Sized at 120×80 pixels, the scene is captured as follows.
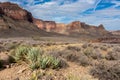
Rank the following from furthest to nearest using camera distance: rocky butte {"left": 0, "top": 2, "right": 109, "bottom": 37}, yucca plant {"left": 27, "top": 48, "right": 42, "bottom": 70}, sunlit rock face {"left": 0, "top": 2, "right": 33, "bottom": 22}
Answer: sunlit rock face {"left": 0, "top": 2, "right": 33, "bottom": 22} → rocky butte {"left": 0, "top": 2, "right": 109, "bottom": 37} → yucca plant {"left": 27, "top": 48, "right": 42, "bottom": 70}

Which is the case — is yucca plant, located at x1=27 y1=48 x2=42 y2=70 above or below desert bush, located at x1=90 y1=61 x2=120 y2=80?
above

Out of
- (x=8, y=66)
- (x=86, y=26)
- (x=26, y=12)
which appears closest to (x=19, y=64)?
(x=8, y=66)

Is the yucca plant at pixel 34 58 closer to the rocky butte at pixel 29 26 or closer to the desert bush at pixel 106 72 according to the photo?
the desert bush at pixel 106 72

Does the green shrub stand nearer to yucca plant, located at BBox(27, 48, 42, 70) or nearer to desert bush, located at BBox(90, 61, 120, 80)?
yucca plant, located at BBox(27, 48, 42, 70)

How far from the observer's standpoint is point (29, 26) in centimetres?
12056

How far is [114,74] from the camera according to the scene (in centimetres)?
940

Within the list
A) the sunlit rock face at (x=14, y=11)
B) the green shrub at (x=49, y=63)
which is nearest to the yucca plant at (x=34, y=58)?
the green shrub at (x=49, y=63)

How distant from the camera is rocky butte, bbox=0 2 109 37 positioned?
4035 inches

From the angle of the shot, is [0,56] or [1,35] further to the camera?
[1,35]

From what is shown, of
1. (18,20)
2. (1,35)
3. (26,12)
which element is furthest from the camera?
(26,12)

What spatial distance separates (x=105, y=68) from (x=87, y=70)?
91 cm

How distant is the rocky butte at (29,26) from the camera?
102500mm

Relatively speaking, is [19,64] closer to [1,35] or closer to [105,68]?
[105,68]

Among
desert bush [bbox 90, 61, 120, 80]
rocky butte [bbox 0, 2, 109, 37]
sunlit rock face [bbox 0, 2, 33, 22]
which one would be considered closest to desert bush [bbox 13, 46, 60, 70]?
desert bush [bbox 90, 61, 120, 80]
